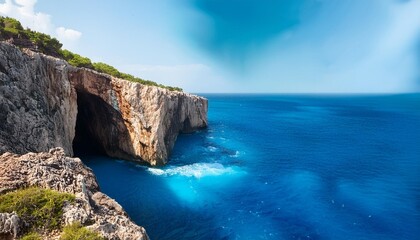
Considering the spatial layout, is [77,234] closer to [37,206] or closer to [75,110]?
[37,206]

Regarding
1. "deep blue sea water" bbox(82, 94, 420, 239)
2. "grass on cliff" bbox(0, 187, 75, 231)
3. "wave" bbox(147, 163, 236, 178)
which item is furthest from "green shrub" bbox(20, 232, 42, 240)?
"wave" bbox(147, 163, 236, 178)

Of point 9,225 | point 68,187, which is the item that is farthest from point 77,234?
point 68,187

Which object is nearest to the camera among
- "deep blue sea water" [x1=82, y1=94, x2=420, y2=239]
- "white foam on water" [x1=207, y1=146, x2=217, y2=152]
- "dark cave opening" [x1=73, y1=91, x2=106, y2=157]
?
"deep blue sea water" [x1=82, y1=94, x2=420, y2=239]

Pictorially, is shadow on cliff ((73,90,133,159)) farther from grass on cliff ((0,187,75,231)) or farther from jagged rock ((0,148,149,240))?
grass on cliff ((0,187,75,231))

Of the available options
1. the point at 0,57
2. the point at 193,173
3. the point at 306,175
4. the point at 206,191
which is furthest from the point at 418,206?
the point at 0,57

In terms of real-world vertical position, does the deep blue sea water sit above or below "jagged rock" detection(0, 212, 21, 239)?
below

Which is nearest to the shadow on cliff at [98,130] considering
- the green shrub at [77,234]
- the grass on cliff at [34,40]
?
the grass on cliff at [34,40]

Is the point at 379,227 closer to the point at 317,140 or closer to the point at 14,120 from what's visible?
the point at 14,120

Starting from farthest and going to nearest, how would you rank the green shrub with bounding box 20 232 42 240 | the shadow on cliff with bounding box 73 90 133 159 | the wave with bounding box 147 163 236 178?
the shadow on cliff with bounding box 73 90 133 159 < the wave with bounding box 147 163 236 178 < the green shrub with bounding box 20 232 42 240

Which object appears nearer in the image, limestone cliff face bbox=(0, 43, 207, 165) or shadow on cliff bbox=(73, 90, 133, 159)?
limestone cliff face bbox=(0, 43, 207, 165)
